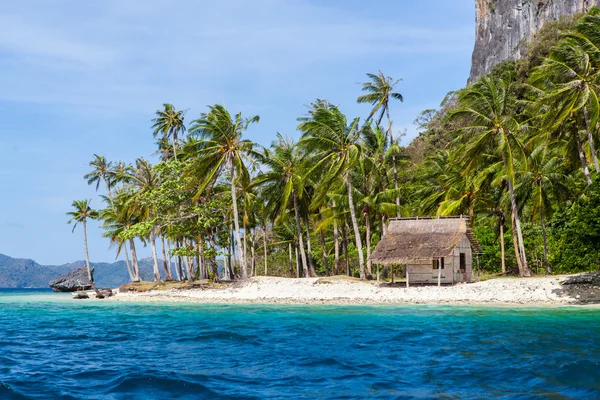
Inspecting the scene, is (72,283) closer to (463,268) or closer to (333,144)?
(333,144)

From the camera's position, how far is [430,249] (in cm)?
2764

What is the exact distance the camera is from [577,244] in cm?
2203

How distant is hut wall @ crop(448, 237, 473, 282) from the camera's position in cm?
2885

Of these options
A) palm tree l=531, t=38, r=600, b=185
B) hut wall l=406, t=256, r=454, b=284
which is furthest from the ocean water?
hut wall l=406, t=256, r=454, b=284

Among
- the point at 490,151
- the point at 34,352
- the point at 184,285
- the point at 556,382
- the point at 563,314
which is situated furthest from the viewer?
the point at 184,285

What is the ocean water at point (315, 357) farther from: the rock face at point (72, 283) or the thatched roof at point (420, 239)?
the rock face at point (72, 283)

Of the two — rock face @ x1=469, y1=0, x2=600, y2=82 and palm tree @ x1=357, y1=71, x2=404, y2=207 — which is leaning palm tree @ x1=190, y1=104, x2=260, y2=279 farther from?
rock face @ x1=469, y1=0, x2=600, y2=82

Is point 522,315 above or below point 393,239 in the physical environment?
below

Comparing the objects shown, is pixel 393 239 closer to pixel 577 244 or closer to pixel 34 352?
pixel 577 244

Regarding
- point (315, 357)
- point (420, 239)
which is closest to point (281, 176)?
point (420, 239)

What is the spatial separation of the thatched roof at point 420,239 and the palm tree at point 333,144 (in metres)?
2.80

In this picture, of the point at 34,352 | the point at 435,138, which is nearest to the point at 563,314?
the point at 34,352

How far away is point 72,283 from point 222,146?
37.0 meters

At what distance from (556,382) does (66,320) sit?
745 inches
